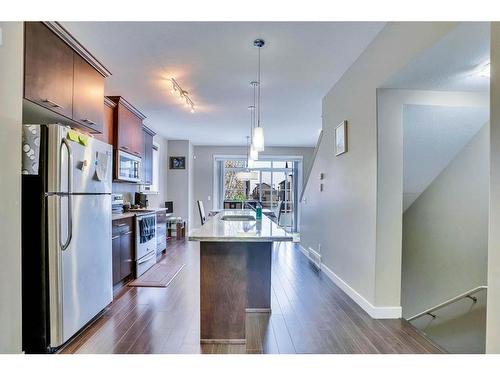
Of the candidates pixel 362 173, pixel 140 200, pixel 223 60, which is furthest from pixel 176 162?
pixel 362 173

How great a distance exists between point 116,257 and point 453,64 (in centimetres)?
375

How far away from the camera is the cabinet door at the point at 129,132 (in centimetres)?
407

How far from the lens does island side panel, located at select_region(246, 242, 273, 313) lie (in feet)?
9.07

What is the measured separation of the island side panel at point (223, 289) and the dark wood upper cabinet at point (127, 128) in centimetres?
270

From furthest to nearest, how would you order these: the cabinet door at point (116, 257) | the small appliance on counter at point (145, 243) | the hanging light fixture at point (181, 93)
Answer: the small appliance on counter at point (145, 243) < the hanging light fixture at point (181, 93) < the cabinet door at point (116, 257)

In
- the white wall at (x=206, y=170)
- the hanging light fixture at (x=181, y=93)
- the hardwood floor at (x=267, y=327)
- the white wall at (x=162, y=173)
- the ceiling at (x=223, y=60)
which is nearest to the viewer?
the hardwood floor at (x=267, y=327)

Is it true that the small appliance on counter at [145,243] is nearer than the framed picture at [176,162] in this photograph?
Yes

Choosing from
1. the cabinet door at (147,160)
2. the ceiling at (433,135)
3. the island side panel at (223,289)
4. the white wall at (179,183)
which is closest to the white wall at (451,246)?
the ceiling at (433,135)

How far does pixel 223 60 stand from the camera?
118 inches

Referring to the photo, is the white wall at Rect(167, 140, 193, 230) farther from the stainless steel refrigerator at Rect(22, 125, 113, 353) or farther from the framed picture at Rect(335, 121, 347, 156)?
the stainless steel refrigerator at Rect(22, 125, 113, 353)

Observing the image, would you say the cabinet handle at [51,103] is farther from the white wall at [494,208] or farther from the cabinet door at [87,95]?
the white wall at [494,208]

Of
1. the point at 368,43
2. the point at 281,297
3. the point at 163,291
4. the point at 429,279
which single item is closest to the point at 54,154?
the point at 163,291

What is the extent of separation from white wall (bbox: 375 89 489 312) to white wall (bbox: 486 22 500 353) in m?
1.22

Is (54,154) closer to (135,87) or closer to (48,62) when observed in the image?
(48,62)
